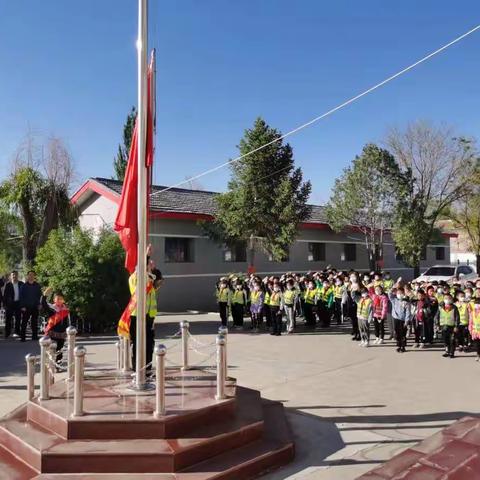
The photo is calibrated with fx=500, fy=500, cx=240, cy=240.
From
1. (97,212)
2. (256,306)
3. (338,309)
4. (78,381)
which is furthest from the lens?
(97,212)

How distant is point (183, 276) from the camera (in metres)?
21.1

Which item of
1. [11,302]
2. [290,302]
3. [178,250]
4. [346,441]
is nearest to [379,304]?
[290,302]

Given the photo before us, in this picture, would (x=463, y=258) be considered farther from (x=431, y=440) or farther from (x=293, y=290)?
(x=431, y=440)

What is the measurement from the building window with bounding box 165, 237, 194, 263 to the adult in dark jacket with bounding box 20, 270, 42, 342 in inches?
315

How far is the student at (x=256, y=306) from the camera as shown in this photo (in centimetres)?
1435

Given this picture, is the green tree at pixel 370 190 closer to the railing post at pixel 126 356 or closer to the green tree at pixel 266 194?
the green tree at pixel 266 194

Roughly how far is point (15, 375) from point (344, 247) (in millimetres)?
23777

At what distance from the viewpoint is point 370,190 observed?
23.7 meters

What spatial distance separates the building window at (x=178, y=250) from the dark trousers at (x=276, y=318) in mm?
7933

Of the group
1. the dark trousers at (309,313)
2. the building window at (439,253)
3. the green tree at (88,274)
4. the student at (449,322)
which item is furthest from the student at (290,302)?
the building window at (439,253)

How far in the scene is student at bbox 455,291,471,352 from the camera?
1051 centimetres

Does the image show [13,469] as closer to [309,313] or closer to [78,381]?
[78,381]

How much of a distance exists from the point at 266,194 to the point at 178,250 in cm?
462

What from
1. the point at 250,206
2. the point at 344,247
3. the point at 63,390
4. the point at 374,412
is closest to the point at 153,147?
the point at 63,390
